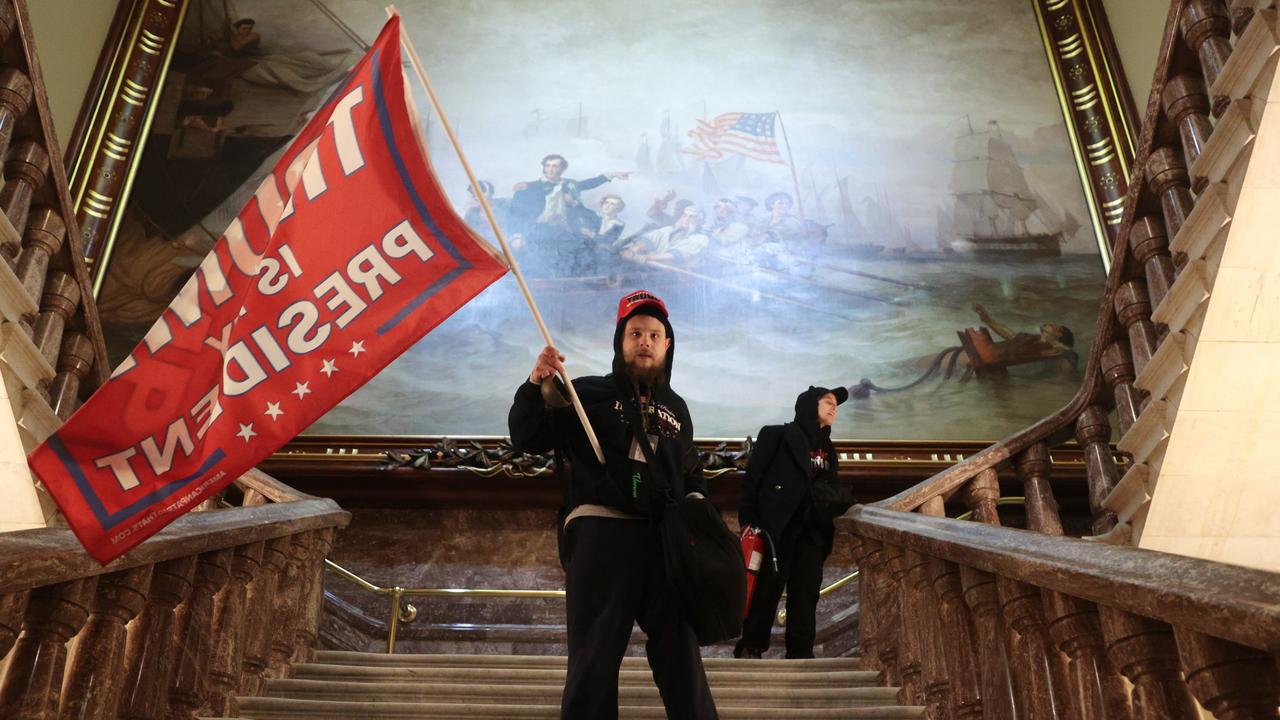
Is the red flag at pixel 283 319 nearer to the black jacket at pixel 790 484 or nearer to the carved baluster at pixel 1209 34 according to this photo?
the black jacket at pixel 790 484

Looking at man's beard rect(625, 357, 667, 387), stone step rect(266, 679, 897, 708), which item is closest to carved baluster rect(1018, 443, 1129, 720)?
man's beard rect(625, 357, 667, 387)

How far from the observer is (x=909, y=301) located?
29.5 feet

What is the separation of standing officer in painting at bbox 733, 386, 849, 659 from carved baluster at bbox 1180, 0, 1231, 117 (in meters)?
2.34

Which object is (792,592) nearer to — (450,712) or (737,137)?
(450,712)

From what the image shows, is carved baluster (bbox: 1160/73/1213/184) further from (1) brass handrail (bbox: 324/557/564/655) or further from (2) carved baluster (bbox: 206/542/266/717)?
(1) brass handrail (bbox: 324/557/564/655)

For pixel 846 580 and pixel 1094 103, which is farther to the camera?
pixel 1094 103

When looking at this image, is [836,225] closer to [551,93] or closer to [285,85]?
[551,93]

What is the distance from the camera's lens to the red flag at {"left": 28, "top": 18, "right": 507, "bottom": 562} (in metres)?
2.89

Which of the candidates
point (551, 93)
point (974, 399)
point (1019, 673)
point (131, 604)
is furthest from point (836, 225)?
point (131, 604)

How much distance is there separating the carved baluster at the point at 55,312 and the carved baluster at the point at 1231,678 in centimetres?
458

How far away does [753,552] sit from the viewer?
5664mm

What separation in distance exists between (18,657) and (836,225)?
749 cm

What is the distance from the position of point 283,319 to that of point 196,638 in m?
1.13

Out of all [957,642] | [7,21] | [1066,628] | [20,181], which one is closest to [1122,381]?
[957,642]
